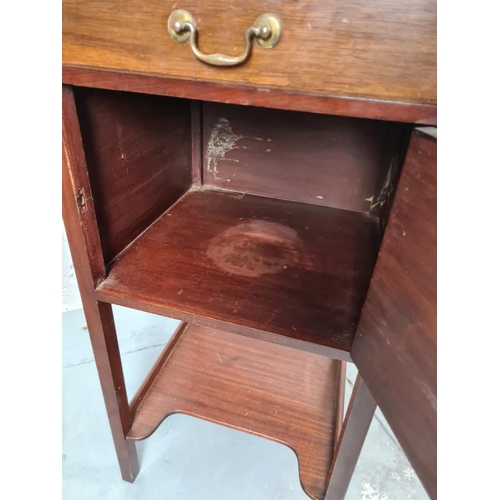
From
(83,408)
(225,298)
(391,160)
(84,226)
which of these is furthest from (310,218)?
(83,408)

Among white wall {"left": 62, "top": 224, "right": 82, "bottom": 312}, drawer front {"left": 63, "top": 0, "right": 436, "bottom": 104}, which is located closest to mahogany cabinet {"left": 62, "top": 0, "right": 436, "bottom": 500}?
drawer front {"left": 63, "top": 0, "right": 436, "bottom": 104}

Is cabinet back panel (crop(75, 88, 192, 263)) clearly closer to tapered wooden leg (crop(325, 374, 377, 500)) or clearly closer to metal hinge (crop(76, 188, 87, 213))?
metal hinge (crop(76, 188, 87, 213))

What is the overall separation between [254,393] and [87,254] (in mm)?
500

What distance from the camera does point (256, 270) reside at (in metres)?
0.59

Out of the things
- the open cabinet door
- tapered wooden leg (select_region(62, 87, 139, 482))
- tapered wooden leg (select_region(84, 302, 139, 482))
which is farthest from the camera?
tapered wooden leg (select_region(84, 302, 139, 482))

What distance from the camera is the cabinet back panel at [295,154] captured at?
2.44 ft

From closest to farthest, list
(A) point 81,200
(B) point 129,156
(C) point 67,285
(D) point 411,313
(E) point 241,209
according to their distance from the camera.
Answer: (D) point 411,313 → (A) point 81,200 → (B) point 129,156 → (E) point 241,209 → (C) point 67,285

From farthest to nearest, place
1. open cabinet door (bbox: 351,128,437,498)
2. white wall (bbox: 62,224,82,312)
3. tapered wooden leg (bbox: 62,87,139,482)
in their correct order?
white wall (bbox: 62,224,82,312), tapered wooden leg (bbox: 62,87,139,482), open cabinet door (bbox: 351,128,437,498)

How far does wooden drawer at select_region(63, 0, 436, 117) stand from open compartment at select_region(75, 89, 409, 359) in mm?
106

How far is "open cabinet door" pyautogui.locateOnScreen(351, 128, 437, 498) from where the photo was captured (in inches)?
11.0

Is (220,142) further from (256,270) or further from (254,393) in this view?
(254,393)

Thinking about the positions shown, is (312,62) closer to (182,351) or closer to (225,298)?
(225,298)

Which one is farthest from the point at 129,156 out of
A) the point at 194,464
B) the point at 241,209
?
the point at 194,464

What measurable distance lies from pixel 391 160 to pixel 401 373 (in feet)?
1.60
